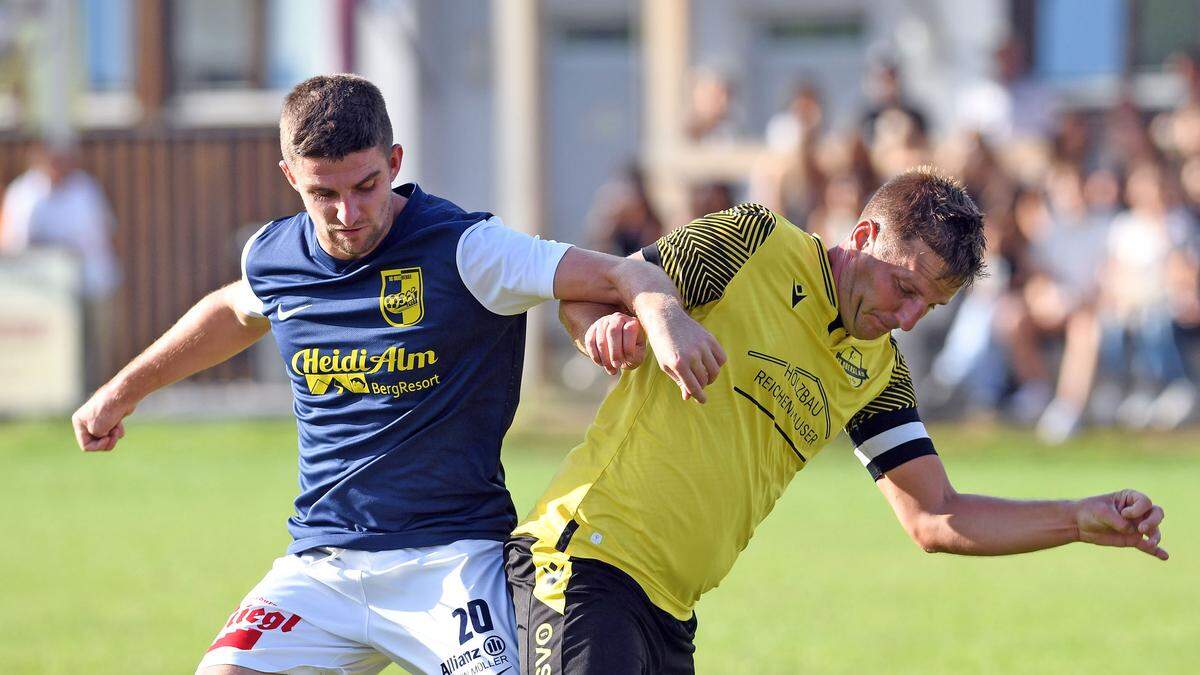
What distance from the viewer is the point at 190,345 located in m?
5.13

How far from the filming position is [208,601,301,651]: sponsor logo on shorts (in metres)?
4.61

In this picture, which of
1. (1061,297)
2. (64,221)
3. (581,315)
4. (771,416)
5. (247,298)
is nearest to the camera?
(581,315)

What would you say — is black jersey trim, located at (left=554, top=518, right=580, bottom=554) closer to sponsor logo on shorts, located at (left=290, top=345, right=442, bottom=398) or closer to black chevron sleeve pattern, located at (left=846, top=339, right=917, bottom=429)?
sponsor logo on shorts, located at (left=290, top=345, right=442, bottom=398)

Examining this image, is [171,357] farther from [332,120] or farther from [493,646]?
[493,646]

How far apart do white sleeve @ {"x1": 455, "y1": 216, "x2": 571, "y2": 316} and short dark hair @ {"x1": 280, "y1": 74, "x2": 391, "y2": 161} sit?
14.0 inches

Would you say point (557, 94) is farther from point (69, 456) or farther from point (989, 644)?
point (989, 644)

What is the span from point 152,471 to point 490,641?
416 inches

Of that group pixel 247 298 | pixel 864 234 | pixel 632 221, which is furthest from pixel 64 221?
pixel 864 234

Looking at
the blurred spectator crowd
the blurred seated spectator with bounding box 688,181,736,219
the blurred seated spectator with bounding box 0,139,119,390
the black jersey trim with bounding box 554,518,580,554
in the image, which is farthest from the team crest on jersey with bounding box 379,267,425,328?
the blurred seated spectator with bounding box 0,139,119,390

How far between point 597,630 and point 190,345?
1654 mm

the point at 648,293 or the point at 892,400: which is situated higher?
the point at 648,293

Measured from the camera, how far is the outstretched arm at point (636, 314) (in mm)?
4051

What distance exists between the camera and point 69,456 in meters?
15.4

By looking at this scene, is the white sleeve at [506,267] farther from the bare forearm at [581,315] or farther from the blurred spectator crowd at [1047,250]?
the blurred spectator crowd at [1047,250]
